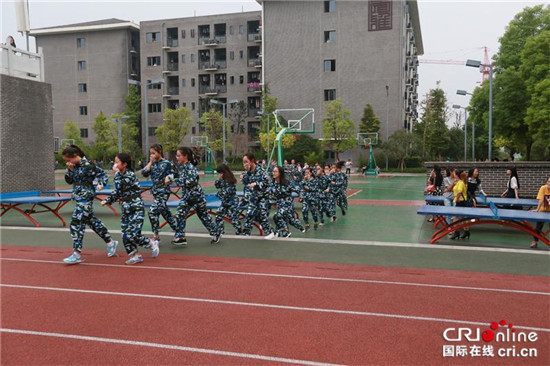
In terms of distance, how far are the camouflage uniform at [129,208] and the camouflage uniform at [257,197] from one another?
8.95 ft

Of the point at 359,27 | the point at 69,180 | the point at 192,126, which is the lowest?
the point at 69,180

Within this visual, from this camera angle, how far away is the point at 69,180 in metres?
7.82

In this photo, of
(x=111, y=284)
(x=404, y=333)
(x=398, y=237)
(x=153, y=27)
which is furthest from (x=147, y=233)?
(x=153, y=27)

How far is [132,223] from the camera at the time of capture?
7844mm

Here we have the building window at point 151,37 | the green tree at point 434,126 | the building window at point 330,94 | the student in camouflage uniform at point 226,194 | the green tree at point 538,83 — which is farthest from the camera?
the building window at point 151,37

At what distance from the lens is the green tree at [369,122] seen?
4984cm

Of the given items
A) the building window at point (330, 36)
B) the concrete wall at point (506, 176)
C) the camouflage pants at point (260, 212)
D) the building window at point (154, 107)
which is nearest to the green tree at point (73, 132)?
the building window at point (154, 107)

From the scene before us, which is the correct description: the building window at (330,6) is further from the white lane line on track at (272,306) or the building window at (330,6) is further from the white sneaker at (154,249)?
the white lane line on track at (272,306)

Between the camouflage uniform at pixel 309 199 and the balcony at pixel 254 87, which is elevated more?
the balcony at pixel 254 87

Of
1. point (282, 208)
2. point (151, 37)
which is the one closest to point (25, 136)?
point (282, 208)

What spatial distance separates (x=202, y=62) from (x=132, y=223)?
5683 centimetres

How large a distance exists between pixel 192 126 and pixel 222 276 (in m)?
56.1

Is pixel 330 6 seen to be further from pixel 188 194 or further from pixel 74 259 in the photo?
pixel 74 259

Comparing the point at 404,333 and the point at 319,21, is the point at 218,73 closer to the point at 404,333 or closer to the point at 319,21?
the point at 319,21
